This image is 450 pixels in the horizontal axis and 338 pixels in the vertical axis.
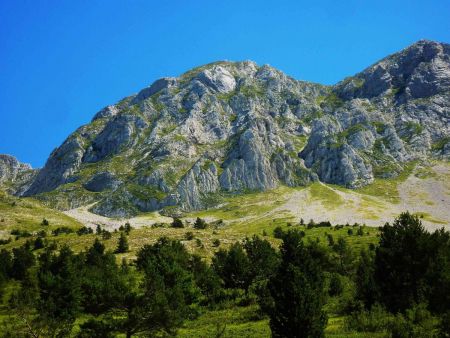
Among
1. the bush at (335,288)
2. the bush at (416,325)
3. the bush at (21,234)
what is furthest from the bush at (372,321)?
the bush at (21,234)

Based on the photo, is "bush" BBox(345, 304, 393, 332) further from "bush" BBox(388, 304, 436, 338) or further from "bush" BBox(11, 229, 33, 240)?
"bush" BBox(11, 229, 33, 240)

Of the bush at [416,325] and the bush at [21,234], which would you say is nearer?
the bush at [416,325]

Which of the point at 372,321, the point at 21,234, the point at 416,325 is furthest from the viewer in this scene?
the point at 21,234

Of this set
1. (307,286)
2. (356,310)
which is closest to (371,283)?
(356,310)

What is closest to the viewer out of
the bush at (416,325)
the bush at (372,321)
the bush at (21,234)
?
the bush at (416,325)

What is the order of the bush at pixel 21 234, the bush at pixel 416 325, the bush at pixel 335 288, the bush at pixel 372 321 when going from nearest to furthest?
the bush at pixel 416 325, the bush at pixel 372 321, the bush at pixel 335 288, the bush at pixel 21 234

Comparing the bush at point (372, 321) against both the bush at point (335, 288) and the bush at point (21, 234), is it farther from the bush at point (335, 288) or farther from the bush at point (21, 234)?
the bush at point (21, 234)

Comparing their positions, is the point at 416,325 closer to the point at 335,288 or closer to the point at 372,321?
the point at 372,321

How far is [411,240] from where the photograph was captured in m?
43.6

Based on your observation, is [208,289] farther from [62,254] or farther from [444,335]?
[444,335]

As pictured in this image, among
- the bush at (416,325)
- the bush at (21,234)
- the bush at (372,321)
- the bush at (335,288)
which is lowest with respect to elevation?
the bush at (335,288)

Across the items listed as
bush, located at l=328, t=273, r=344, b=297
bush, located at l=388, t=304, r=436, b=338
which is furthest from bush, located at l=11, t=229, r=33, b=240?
bush, located at l=388, t=304, r=436, b=338

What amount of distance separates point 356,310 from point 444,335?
69.3ft

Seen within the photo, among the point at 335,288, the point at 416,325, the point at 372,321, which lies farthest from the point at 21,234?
the point at 416,325
